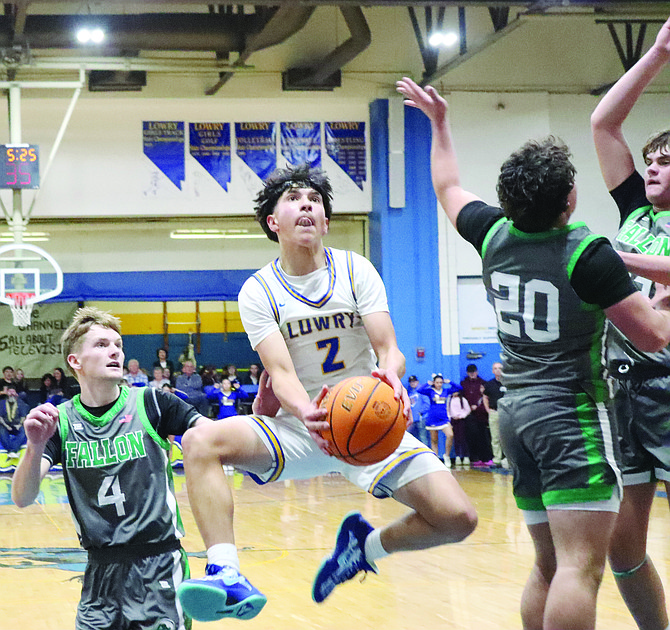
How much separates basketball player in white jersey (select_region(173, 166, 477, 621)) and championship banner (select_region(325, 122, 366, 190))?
13.0 meters

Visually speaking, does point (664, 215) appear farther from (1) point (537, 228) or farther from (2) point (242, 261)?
(2) point (242, 261)

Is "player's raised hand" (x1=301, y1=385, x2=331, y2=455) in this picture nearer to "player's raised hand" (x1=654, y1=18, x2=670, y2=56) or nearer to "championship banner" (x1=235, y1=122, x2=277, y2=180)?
"player's raised hand" (x1=654, y1=18, x2=670, y2=56)

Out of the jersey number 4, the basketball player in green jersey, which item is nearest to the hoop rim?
the basketball player in green jersey

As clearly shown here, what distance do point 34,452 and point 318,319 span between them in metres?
1.31

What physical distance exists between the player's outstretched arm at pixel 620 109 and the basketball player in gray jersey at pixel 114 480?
2.02 metres

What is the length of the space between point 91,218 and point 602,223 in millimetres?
9603

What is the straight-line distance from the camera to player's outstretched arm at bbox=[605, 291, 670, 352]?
311 cm

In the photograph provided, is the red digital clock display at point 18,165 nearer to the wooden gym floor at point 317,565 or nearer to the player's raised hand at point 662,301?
the wooden gym floor at point 317,565

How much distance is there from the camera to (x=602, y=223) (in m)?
17.6

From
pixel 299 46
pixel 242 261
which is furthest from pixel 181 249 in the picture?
pixel 299 46

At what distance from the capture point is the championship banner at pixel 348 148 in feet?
56.4

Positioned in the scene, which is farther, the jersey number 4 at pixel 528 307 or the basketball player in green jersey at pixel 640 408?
the basketball player in green jersey at pixel 640 408

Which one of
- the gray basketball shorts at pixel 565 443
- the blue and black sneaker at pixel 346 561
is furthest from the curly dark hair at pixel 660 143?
the blue and black sneaker at pixel 346 561

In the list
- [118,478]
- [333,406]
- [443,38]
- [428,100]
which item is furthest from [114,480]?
[443,38]
